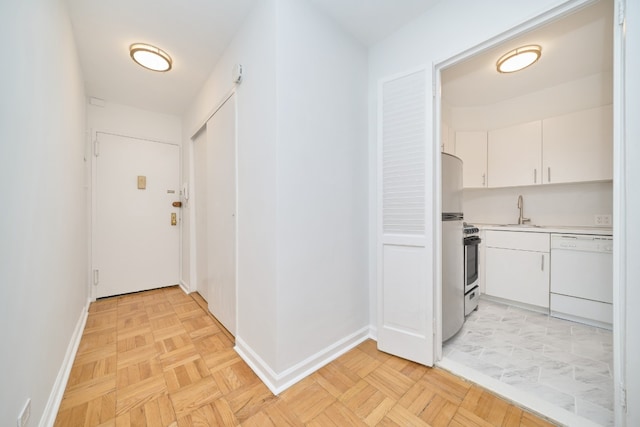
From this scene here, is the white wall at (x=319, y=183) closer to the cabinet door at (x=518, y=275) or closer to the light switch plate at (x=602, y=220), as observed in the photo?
the cabinet door at (x=518, y=275)

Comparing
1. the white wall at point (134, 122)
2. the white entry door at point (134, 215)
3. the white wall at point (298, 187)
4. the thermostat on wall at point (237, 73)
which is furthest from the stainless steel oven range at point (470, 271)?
the white wall at point (134, 122)

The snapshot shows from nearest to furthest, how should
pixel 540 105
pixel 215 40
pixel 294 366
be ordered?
pixel 294 366 → pixel 215 40 → pixel 540 105

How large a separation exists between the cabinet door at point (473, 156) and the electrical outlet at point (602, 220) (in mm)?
1098

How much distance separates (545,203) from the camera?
2.92 metres

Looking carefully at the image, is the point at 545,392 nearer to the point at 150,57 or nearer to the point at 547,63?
the point at 547,63

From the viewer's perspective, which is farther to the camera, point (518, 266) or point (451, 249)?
point (518, 266)

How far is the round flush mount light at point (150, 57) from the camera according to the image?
207 cm

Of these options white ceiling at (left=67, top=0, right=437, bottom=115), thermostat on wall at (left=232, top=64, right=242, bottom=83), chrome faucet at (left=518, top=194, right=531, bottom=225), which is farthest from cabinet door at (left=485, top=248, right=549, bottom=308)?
thermostat on wall at (left=232, top=64, right=242, bottom=83)

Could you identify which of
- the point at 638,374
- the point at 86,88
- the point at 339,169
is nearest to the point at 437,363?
the point at 638,374

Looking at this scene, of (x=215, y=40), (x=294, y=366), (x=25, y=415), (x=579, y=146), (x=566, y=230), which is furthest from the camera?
(x=579, y=146)

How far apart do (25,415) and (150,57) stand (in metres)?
2.60

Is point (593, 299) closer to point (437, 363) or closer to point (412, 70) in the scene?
point (437, 363)

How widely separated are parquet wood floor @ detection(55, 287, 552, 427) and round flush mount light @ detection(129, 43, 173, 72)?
2.53m

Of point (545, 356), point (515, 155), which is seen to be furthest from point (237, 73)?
point (515, 155)
